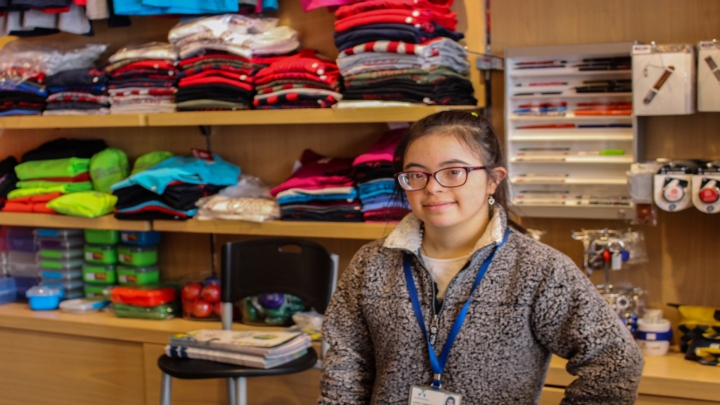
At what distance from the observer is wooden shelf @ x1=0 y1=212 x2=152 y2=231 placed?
292 cm

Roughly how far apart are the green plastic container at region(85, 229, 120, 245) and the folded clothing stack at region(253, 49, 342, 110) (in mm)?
932

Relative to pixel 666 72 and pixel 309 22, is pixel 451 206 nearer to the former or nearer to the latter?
pixel 666 72

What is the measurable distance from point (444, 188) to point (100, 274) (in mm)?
2136

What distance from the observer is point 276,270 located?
242cm

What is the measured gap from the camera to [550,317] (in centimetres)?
142

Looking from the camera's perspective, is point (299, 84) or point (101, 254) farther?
point (101, 254)

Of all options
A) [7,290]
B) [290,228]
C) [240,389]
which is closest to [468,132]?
[240,389]

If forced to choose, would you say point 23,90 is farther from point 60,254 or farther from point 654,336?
point 654,336

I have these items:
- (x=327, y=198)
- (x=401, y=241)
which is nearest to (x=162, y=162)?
(x=327, y=198)

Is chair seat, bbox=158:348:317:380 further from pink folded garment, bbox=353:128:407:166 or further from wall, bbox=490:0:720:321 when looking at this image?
wall, bbox=490:0:720:321

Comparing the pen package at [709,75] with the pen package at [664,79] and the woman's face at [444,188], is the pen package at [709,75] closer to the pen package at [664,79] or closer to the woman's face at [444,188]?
the pen package at [664,79]

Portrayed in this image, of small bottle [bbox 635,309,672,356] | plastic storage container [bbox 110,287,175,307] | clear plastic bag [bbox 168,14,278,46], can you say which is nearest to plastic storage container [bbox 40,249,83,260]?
plastic storage container [bbox 110,287,175,307]

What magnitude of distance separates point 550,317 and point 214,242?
6.59 ft

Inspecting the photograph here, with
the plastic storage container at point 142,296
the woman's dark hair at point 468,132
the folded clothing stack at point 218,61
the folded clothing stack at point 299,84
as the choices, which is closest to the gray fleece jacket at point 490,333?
the woman's dark hair at point 468,132
